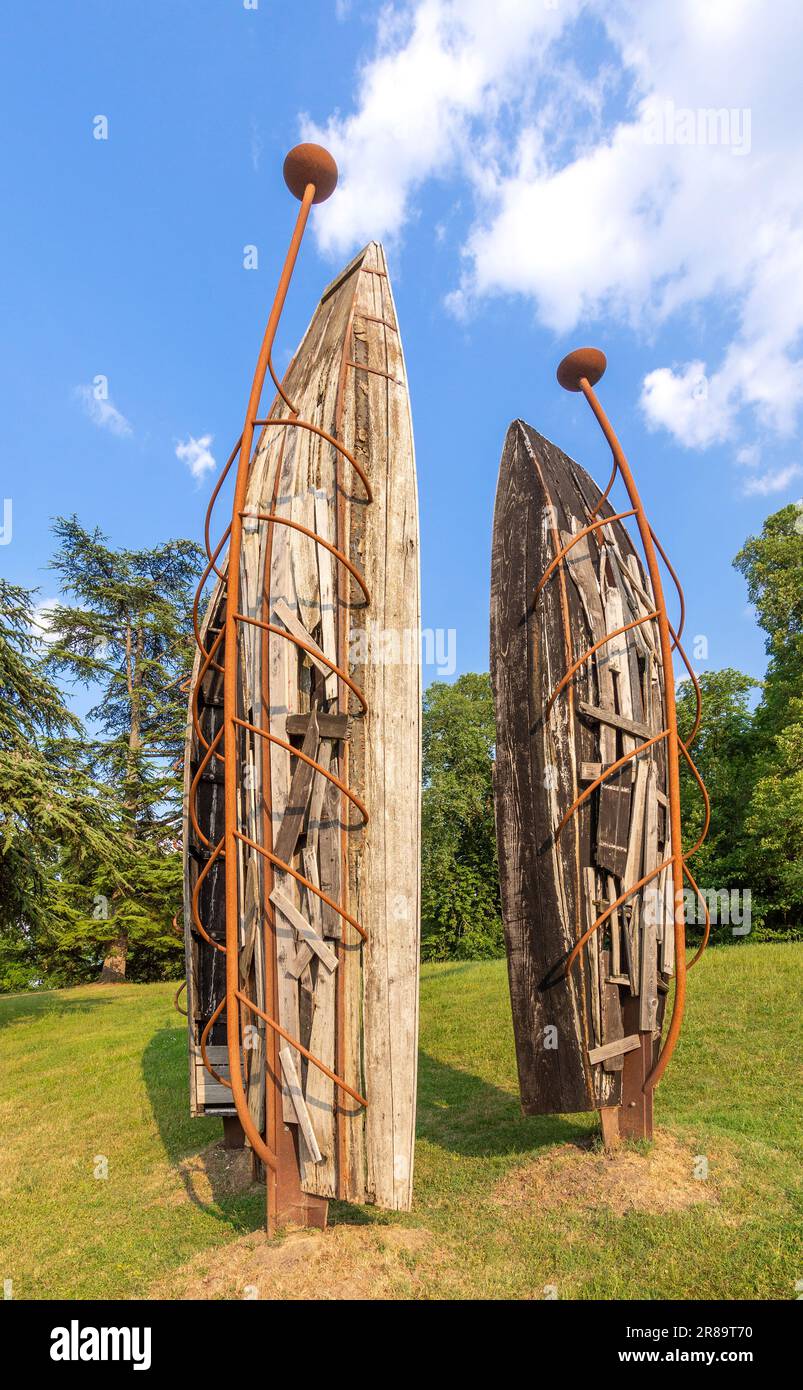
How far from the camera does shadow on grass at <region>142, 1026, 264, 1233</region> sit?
4.75 meters

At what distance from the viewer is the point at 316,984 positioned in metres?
3.91

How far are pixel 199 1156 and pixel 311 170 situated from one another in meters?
7.05

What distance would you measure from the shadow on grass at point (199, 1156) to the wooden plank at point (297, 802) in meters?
2.25

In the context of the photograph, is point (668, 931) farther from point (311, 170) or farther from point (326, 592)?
point (311, 170)

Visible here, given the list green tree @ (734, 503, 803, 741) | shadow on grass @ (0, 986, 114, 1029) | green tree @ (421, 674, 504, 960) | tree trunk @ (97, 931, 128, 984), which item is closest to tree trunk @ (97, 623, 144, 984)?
tree trunk @ (97, 931, 128, 984)

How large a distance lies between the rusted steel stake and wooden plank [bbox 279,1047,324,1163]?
180 centimetres

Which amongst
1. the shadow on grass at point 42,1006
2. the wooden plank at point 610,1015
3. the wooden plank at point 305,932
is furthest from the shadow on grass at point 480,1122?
the shadow on grass at point 42,1006

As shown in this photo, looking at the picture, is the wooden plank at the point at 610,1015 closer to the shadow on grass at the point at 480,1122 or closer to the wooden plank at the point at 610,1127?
the wooden plank at the point at 610,1127

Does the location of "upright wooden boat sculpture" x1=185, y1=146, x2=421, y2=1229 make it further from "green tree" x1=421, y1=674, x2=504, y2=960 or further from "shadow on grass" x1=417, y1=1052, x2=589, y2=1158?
"green tree" x1=421, y1=674, x2=504, y2=960

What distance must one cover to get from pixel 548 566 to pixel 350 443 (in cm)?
159

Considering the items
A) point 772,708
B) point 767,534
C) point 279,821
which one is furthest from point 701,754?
point 279,821

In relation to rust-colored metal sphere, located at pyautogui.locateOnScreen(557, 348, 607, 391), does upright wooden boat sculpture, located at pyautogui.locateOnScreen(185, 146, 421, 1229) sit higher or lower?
lower

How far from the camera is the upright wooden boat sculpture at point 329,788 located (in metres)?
3.85

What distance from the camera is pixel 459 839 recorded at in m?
26.1
